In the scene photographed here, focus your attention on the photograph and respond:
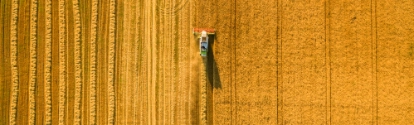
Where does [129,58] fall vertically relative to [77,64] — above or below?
above

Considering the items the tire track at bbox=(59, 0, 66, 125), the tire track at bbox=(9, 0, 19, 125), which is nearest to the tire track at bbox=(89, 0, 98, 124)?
the tire track at bbox=(59, 0, 66, 125)

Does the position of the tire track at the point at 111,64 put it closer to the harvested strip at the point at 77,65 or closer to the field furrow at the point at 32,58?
the harvested strip at the point at 77,65

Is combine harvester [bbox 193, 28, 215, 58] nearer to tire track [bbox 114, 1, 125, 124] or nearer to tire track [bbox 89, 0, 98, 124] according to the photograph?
tire track [bbox 114, 1, 125, 124]

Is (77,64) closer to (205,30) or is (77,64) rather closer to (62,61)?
(62,61)

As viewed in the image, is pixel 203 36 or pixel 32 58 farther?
pixel 32 58

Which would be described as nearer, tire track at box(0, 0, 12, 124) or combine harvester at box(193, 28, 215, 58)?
combine harvester at box(193, 28, 215, 58)

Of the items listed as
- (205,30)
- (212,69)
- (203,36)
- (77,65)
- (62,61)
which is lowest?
(212,69)

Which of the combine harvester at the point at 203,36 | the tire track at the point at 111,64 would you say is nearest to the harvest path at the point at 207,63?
the tire track at the point at 111,64

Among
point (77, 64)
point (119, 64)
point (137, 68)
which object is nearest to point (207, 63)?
point (137, 68)
